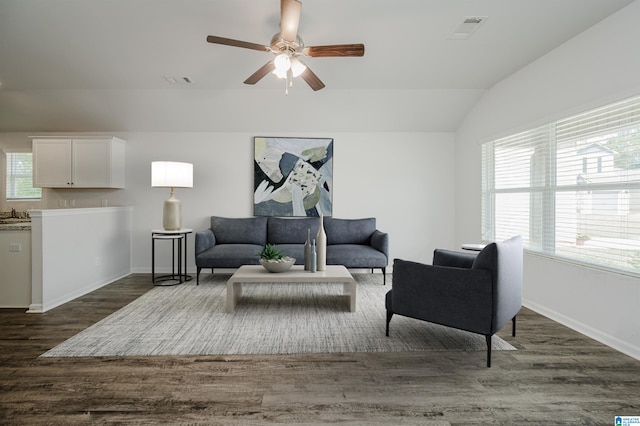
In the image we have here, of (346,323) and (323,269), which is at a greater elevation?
(323,269)

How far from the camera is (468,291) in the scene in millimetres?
2465

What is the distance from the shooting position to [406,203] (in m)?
5.68

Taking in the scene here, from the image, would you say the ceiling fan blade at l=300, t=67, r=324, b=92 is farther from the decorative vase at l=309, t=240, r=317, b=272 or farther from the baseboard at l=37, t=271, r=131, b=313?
the baseboard at l=37, t=271, r=131, b=313

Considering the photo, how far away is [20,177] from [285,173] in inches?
162

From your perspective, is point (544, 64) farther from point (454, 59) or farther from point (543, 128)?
point (454, 59)

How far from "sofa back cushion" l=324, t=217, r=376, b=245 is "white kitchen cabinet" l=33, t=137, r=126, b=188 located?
328 centimetres

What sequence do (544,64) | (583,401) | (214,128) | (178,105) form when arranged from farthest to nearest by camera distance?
(214,128)
(178,105)
(544,64)
(583,401)

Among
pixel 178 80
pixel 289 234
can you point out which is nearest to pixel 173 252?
pixel 289 234

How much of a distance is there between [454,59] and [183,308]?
3.98 m

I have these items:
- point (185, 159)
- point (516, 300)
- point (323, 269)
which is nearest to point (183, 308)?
point (323, 269)

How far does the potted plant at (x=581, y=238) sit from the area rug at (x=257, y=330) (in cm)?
120

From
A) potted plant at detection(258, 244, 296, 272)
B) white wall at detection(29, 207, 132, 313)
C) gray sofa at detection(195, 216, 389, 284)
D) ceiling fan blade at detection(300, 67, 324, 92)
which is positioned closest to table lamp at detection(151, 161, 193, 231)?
gray sofa at detection(195, 216, 389, 284)

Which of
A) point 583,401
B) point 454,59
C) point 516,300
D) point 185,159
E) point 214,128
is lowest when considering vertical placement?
point 583,401

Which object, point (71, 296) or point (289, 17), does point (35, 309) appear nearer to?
point (71, 296)
